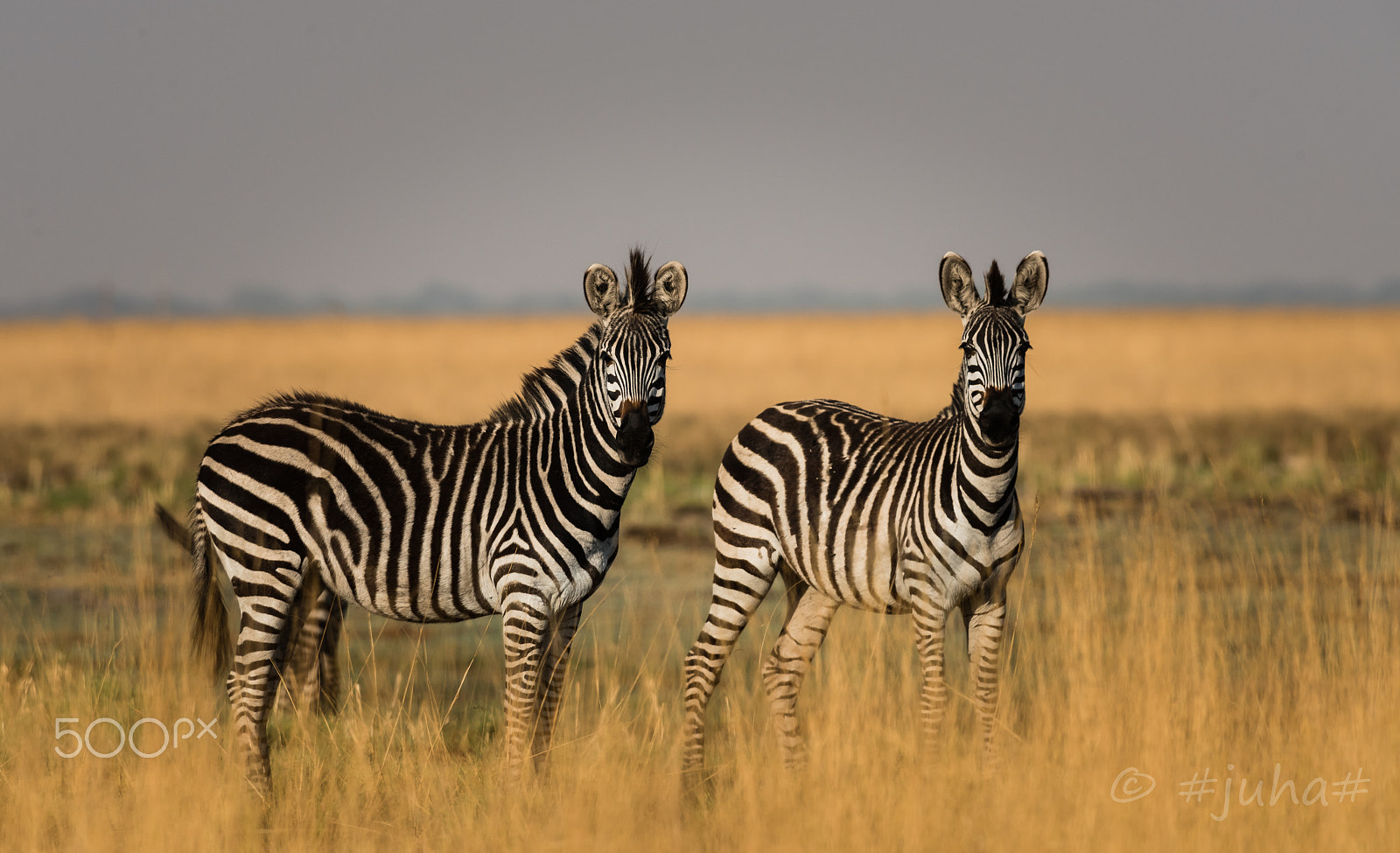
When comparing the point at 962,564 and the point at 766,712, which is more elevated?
the point at 962,564

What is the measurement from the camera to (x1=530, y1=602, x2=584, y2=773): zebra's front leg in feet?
20.6

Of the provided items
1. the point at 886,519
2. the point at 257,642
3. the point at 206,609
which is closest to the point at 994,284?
the point at 886,519

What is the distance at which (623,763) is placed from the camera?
618 cm

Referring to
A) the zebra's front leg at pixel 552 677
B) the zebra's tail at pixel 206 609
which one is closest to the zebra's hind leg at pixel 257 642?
the zebra's tail at pixel 206 609

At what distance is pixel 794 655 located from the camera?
7.10 m

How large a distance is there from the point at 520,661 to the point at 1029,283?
317 cm

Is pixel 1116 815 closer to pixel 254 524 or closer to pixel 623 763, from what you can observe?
pixel 623 763

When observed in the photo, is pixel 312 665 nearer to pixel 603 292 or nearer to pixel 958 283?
pixel 603 292

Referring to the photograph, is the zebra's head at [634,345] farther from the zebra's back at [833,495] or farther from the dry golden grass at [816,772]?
the dry golden grass at [816,772]

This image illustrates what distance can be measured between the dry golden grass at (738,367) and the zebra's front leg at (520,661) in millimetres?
17087

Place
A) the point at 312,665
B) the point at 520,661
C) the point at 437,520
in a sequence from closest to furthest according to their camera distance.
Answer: the point at 520,661 → the point at 437,520 → the point at 312,665

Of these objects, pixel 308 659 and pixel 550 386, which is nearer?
pixel 550 386

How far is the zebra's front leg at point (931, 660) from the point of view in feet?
20.1

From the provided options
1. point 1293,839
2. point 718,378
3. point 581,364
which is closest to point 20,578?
point 581,364
